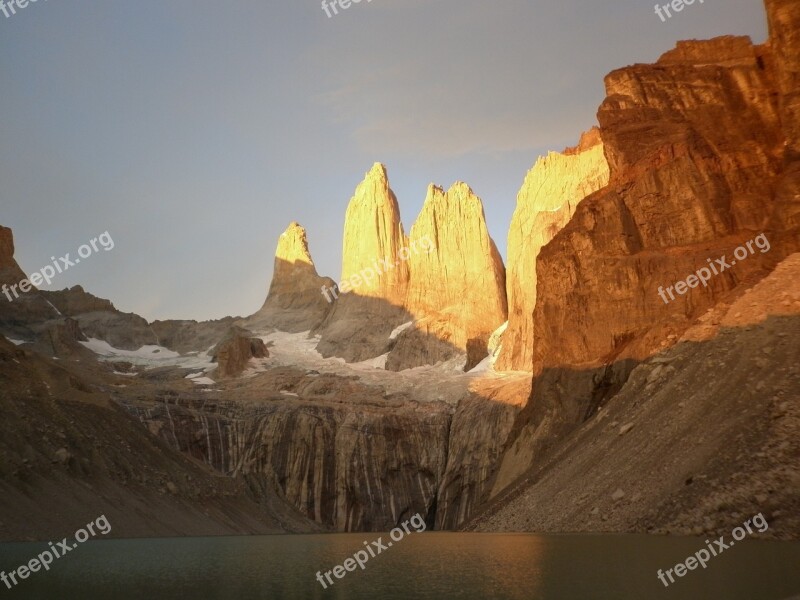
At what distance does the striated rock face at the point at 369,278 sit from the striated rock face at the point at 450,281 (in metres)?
3.60

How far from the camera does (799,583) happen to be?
21.2 metres

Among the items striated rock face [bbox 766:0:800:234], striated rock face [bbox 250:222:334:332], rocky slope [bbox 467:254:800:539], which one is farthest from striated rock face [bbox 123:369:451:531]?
striated rock face [bbox 250:222:334:332]

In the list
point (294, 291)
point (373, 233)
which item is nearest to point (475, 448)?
point (373, 233)

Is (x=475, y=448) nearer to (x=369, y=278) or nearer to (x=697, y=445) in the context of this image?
(x=369, y=278)

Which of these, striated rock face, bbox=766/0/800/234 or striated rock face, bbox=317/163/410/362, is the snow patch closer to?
striated rock face, bbox=317/163/410/362

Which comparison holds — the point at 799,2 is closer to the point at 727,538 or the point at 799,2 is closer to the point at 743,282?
the point at 743,282

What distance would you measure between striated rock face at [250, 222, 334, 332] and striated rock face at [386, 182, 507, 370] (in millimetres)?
28274

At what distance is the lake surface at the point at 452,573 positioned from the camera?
21797mm

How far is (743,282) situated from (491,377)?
180ft

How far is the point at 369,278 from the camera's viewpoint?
485ft

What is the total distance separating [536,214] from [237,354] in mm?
49190

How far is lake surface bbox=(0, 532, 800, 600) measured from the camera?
21.8 metres

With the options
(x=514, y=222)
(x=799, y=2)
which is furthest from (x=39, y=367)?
(x=514, y=222)

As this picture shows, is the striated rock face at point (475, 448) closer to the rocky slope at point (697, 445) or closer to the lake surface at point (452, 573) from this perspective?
the rocky slope at point (697, 445)
